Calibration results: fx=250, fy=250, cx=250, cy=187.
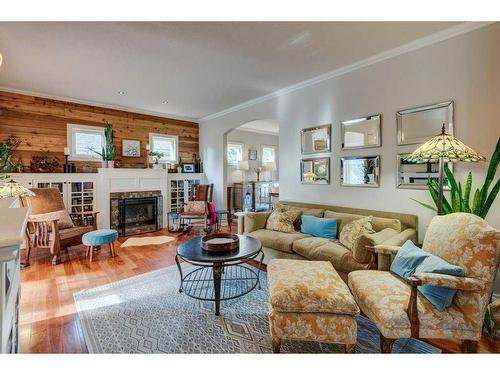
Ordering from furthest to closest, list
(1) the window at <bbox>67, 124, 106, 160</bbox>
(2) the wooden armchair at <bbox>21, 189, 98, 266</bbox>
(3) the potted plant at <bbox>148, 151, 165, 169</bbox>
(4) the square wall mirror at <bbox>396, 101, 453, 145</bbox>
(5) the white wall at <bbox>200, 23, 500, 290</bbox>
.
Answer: (3) the potted plant at <bbox>148, 151, 165, 169</bbox>
(1) the window at <bbox>67, 124, 106, 160</bbox>
(2) the wooden armchair at <bbox>21, 189, 98, 266</bbox>
(4) the square wall mirror at <bbox>396, 101, 453, 145</bbox>
(5) the white wall at <bbox>200, 23, 500, 290</bbox>

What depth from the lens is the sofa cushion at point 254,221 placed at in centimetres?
369

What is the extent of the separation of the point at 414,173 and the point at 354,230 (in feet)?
3.22

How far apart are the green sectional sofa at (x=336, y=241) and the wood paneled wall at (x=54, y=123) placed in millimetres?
3594

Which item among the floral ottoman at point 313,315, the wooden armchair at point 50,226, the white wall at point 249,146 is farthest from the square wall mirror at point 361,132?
the white wall at point 249,146

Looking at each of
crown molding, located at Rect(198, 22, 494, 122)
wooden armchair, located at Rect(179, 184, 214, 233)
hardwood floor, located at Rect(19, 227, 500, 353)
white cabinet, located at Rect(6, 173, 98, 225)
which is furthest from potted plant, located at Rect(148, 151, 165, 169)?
crown molding, located at Rect(198, 22, 494, 122)

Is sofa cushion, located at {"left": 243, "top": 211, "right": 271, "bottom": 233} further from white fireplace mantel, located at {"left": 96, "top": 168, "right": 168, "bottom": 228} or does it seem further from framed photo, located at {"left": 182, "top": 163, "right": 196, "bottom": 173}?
framed photo, located at {"left": 182, "top": 163, "right": 196, "bottom": 173}

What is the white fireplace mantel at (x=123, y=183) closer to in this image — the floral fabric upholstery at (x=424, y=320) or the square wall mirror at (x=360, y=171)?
the square wall mirror at (x=360, y=171)

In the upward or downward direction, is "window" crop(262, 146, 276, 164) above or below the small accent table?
above

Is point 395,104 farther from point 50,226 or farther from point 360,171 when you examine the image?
point 50,226

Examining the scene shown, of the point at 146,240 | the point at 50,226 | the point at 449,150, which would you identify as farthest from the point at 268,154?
the point at 449,150

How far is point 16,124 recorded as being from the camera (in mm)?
4406

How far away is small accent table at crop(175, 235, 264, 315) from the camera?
2.27 metres

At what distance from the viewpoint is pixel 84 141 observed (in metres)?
5.11

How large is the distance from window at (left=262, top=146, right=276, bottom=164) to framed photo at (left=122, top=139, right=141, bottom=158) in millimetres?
4020
